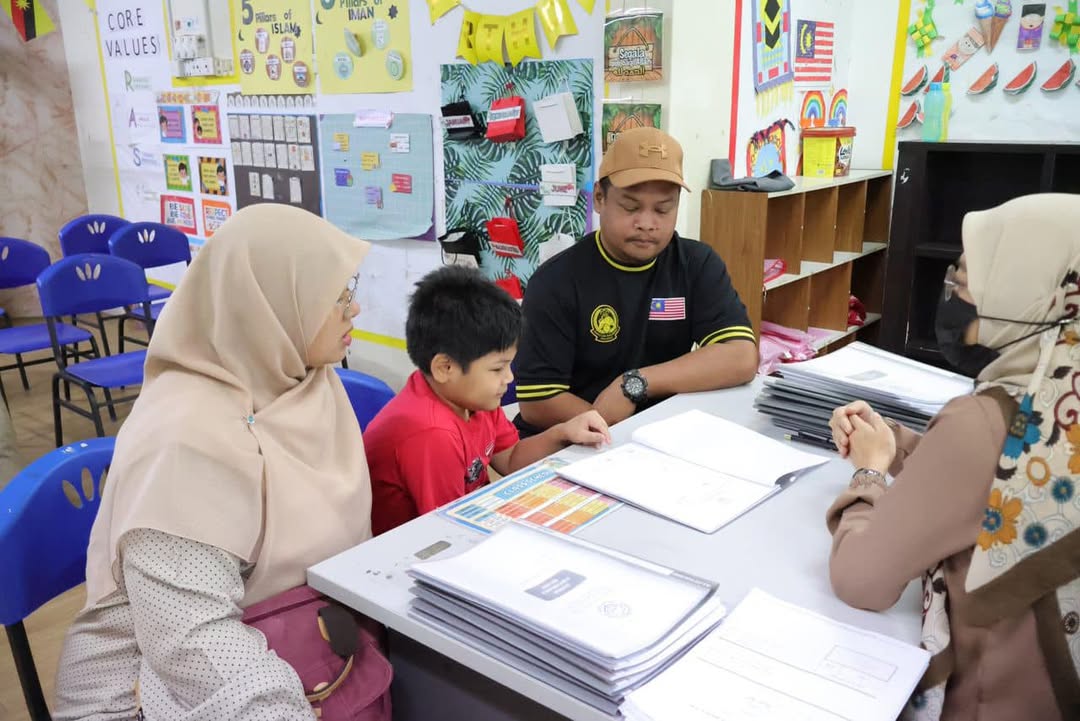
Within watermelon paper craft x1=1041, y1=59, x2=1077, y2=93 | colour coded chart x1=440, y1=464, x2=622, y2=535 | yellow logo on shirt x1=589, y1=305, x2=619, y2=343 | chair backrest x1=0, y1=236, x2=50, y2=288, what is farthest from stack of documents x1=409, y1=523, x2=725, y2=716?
chair backrest x1=0, y1=236, x2=50, y2=288

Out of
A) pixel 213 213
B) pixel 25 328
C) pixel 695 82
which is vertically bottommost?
pixel 25 328

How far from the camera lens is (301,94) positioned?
152 inches

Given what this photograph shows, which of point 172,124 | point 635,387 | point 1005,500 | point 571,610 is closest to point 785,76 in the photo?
point 635,387

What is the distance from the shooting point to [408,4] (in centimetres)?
329

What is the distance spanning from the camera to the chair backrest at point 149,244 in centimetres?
414

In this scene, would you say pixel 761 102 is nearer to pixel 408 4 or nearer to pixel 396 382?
pixel 408 4

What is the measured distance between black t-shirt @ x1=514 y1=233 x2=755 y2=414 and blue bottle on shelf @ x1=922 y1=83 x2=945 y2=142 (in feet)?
6.36

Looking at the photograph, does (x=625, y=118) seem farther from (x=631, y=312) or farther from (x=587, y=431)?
(x=587, y=431)

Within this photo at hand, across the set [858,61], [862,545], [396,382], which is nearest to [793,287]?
[858,61]

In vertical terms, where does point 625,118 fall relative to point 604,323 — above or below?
above

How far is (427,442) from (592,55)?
178 centimetres

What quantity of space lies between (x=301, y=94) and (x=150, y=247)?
46.8 inches

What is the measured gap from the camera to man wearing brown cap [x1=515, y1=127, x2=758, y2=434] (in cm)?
196

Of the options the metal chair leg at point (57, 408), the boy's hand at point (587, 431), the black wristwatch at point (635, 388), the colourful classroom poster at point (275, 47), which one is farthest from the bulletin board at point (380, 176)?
the boy's hand at point (587, 431)
